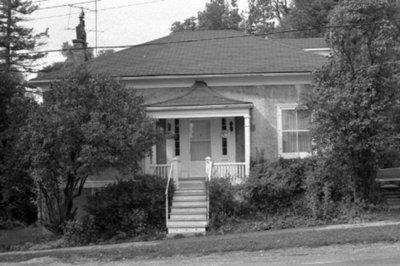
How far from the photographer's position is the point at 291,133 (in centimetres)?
1797

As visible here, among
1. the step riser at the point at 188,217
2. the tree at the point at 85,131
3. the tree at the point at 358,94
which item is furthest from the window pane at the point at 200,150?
the tree at the point at 358,94

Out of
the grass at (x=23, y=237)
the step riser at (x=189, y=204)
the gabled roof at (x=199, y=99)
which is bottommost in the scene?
the grass at (x=23, y=237)

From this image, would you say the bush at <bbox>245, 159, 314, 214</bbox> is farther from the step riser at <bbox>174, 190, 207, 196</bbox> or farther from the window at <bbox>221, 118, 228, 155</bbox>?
the window at <bbox>221, 118, 228, 155</bbox>

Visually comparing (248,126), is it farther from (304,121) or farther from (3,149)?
(3,149)

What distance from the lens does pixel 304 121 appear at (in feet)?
59.0

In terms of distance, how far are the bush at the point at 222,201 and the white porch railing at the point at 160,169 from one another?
2.41 meters

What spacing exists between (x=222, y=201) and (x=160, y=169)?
10.8ft

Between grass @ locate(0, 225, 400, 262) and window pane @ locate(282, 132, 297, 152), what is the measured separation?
604 centimetres

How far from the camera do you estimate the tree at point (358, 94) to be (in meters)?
13.8

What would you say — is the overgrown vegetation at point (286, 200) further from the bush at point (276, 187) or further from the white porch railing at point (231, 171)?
the white porch railing at point (231, 171)

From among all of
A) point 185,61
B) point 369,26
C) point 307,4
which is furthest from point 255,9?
point 369,26

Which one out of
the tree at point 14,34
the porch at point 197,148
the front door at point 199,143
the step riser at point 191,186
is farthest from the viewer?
the tree at point 14,34

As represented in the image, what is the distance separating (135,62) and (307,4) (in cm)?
3195

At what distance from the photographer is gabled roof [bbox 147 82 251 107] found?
16953 mm
